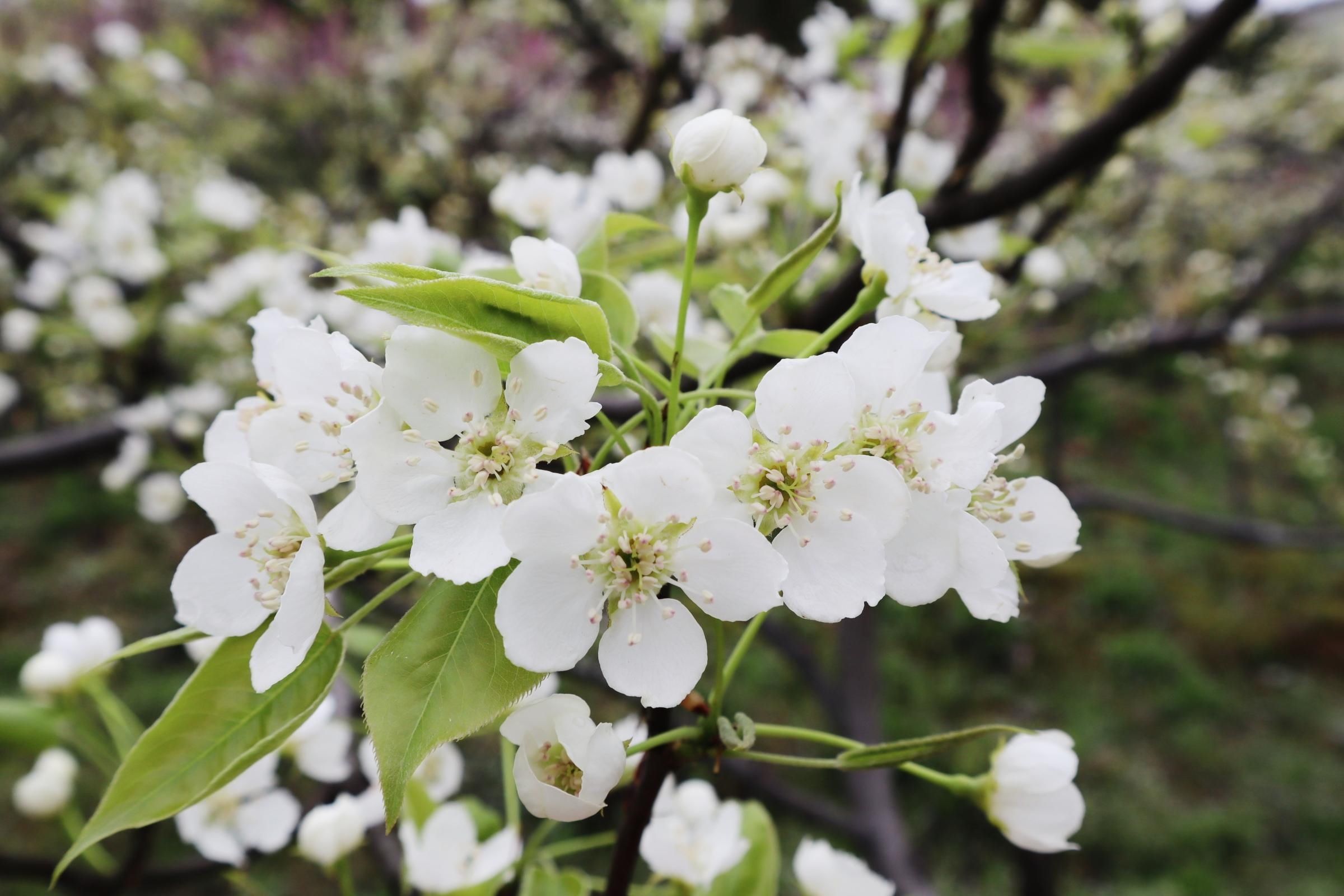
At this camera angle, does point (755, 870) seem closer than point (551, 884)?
No

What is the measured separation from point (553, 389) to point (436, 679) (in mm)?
228

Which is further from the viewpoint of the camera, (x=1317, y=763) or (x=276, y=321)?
(x=1317, y=763)

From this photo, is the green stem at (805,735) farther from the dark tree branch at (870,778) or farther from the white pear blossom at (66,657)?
the dark tree branch at (870,778)

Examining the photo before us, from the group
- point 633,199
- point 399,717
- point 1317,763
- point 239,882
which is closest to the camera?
point 399,717

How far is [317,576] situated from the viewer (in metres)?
0.64

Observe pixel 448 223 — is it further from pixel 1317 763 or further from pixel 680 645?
pixel 1317 763

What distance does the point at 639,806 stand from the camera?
0.80 meters

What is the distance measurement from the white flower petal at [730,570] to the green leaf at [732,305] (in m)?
0.28

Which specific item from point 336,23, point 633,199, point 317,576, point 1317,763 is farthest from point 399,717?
point 336,23

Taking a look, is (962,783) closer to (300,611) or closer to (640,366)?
(640,366)

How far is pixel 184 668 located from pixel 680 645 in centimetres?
445

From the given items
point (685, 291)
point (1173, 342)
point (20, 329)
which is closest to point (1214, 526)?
point (1173, 342)

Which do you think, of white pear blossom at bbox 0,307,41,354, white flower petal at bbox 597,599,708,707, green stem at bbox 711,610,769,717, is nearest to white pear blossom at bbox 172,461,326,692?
white flower petal at bbox 597,599,708,707

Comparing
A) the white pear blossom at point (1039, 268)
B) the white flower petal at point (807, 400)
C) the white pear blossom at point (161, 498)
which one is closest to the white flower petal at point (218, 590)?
the white flower petal at point (807, 400)
